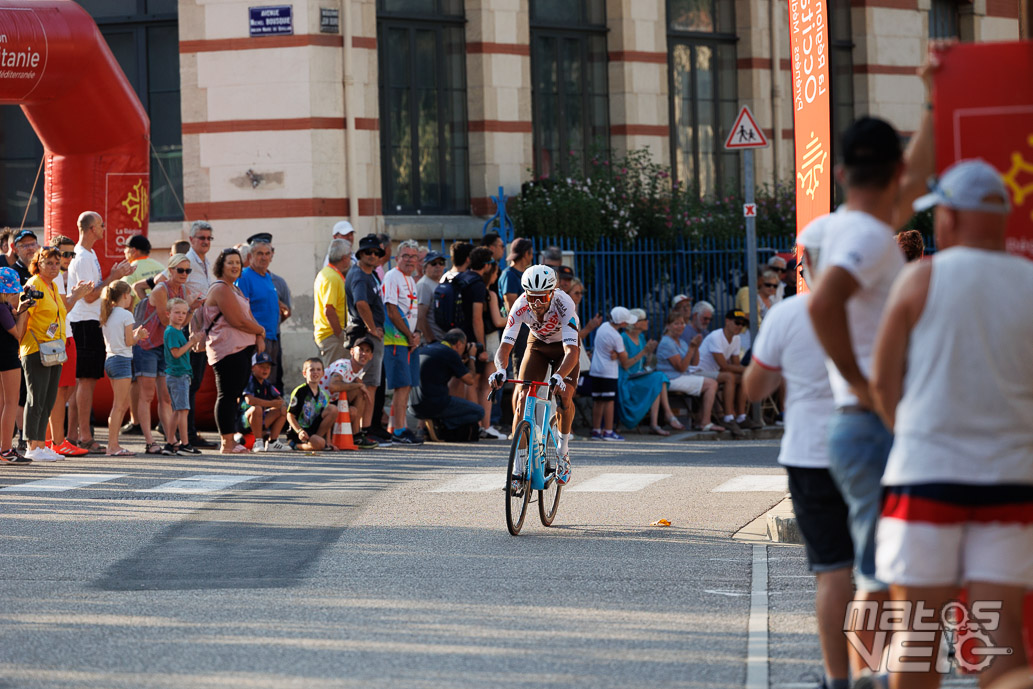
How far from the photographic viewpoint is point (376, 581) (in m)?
8.65

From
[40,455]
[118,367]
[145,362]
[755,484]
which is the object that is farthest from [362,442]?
[755,484]

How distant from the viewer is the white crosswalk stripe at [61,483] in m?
12.4

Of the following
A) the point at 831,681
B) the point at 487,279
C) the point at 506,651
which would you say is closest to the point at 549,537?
the point at 506,651

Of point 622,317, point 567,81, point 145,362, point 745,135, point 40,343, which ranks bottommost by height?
point 145,362

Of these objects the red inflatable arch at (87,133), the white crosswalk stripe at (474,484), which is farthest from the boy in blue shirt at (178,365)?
the white crosswalk stripe at (474,484)

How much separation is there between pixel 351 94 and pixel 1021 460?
17.6 meters

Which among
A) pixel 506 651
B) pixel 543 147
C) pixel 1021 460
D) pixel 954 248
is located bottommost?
pixel 506 651

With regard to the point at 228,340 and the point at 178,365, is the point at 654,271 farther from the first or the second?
the point at 178,365

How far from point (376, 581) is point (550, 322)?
3.10 metres

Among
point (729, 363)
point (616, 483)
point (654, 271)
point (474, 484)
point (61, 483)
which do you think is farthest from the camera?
point (654, 271)

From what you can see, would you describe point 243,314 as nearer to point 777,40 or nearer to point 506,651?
point 506,651

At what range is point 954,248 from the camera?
464cm

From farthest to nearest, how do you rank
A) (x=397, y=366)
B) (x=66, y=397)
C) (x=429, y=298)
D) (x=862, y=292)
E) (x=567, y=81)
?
(x=567, y=81), (x=429, y=298), (x=397, y=366), (x=66, y=397), (x=862, y=292)

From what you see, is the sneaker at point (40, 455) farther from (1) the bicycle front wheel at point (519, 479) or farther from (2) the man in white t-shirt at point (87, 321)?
(1) the bicycle front wheel at point (519, 479)
